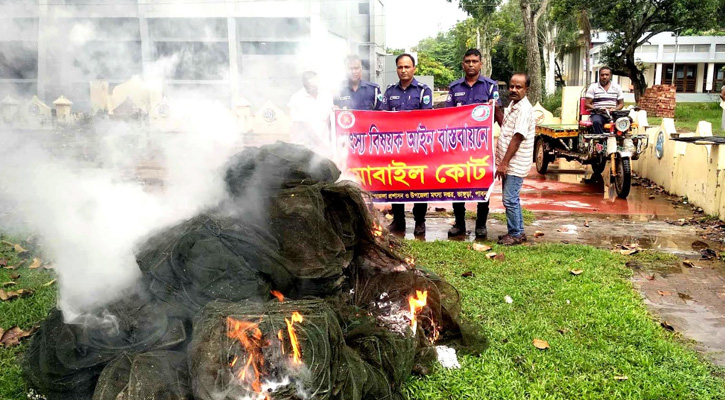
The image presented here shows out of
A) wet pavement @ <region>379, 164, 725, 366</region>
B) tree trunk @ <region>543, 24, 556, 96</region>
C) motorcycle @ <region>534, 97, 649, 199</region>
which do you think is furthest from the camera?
tree trunk @ <region>543, 24, 556, 96</region>

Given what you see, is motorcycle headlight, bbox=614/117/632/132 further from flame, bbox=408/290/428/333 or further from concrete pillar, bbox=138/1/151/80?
concrete pillar, bbox=138/1/151/80

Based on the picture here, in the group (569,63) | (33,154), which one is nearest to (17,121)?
(33,154)

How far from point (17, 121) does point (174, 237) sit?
2.89 metres

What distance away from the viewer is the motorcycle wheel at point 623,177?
340 inches

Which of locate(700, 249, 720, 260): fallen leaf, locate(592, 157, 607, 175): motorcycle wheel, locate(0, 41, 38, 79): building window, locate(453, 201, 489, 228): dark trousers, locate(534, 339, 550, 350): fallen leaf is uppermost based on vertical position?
locate(0, 41, 38, 79): building window

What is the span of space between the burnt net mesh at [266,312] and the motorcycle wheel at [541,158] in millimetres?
8176

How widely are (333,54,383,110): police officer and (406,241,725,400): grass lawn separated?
219 centimetres

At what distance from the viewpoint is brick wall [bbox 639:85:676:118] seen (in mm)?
24000

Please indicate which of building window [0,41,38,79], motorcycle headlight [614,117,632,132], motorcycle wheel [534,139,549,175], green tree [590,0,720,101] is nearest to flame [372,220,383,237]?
building window [0,41,38,79]

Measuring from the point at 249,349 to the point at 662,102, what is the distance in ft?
84.1

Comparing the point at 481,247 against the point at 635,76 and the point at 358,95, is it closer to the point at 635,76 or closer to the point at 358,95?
the point at 358,95

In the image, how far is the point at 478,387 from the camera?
3102 millimetres

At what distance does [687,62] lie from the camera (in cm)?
3772

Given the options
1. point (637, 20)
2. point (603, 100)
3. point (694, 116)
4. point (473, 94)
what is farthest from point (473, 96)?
point (694, 116)
